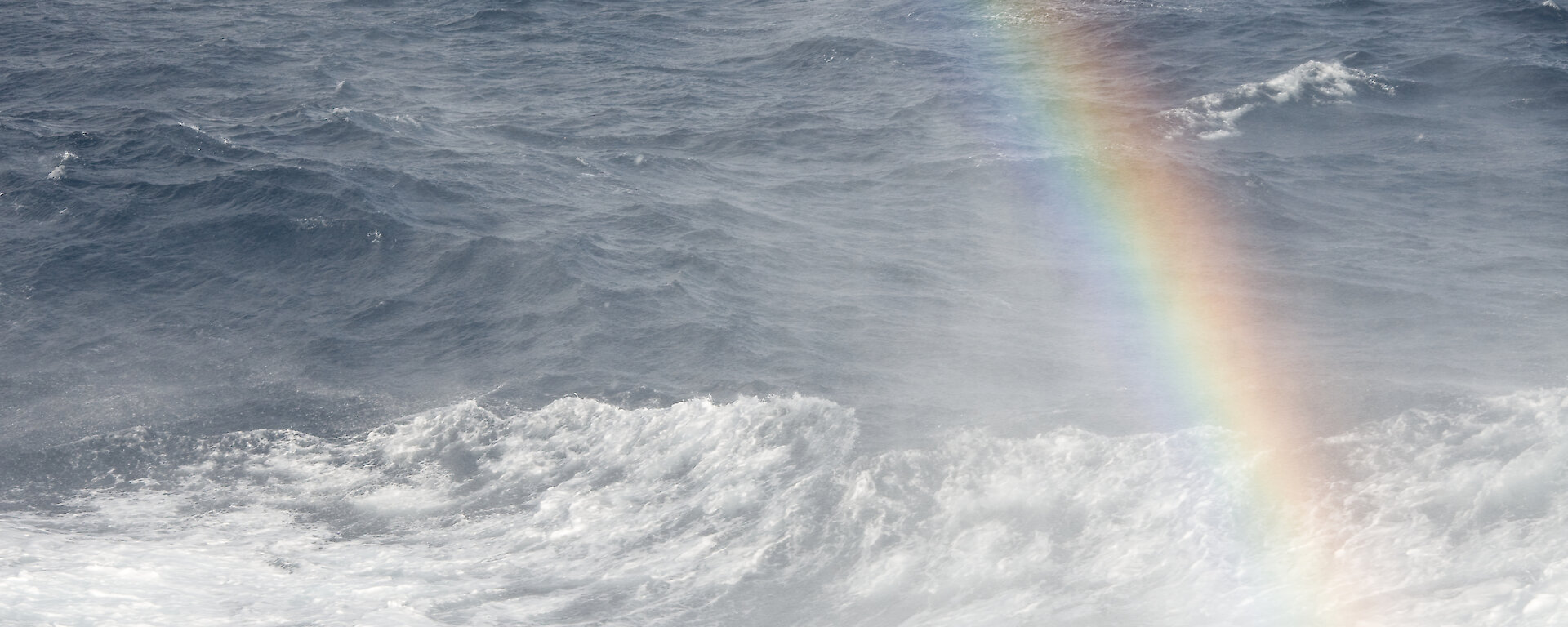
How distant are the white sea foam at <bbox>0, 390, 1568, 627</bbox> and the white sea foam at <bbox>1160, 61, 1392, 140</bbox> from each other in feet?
51.5

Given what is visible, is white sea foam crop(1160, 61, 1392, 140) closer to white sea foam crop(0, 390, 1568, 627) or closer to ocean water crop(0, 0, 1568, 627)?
ocean water crop(0, 0, 1568, 627)

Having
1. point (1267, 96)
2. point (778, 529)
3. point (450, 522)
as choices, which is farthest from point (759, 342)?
point (1267, 96)

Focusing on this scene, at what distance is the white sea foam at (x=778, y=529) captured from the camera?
15672 mm

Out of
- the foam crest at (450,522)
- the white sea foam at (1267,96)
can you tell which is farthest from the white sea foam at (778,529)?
the white sea foam at (1267,96)

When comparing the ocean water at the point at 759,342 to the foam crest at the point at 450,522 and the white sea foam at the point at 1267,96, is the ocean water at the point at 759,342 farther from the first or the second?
the white sea foam at the point at 1267,96

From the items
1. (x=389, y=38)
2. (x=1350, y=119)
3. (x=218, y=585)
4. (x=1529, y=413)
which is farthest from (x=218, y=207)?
(x=1350, y=119)

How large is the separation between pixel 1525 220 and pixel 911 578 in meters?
17.8

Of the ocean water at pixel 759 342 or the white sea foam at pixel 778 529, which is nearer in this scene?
the white sea foam at pixel 778 529

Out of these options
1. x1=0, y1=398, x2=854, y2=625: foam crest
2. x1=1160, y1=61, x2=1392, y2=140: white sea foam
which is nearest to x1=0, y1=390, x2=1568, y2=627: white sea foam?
x1=0, y1=398, x2=854, y2=625: foam crest

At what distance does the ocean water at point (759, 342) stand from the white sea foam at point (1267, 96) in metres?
0.24

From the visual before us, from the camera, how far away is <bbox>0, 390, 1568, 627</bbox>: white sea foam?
51.4ft

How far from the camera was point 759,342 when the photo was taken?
22.2 metres

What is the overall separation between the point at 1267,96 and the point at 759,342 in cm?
1929

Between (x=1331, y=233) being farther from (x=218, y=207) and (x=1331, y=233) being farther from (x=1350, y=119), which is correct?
(x=218, y=207)
